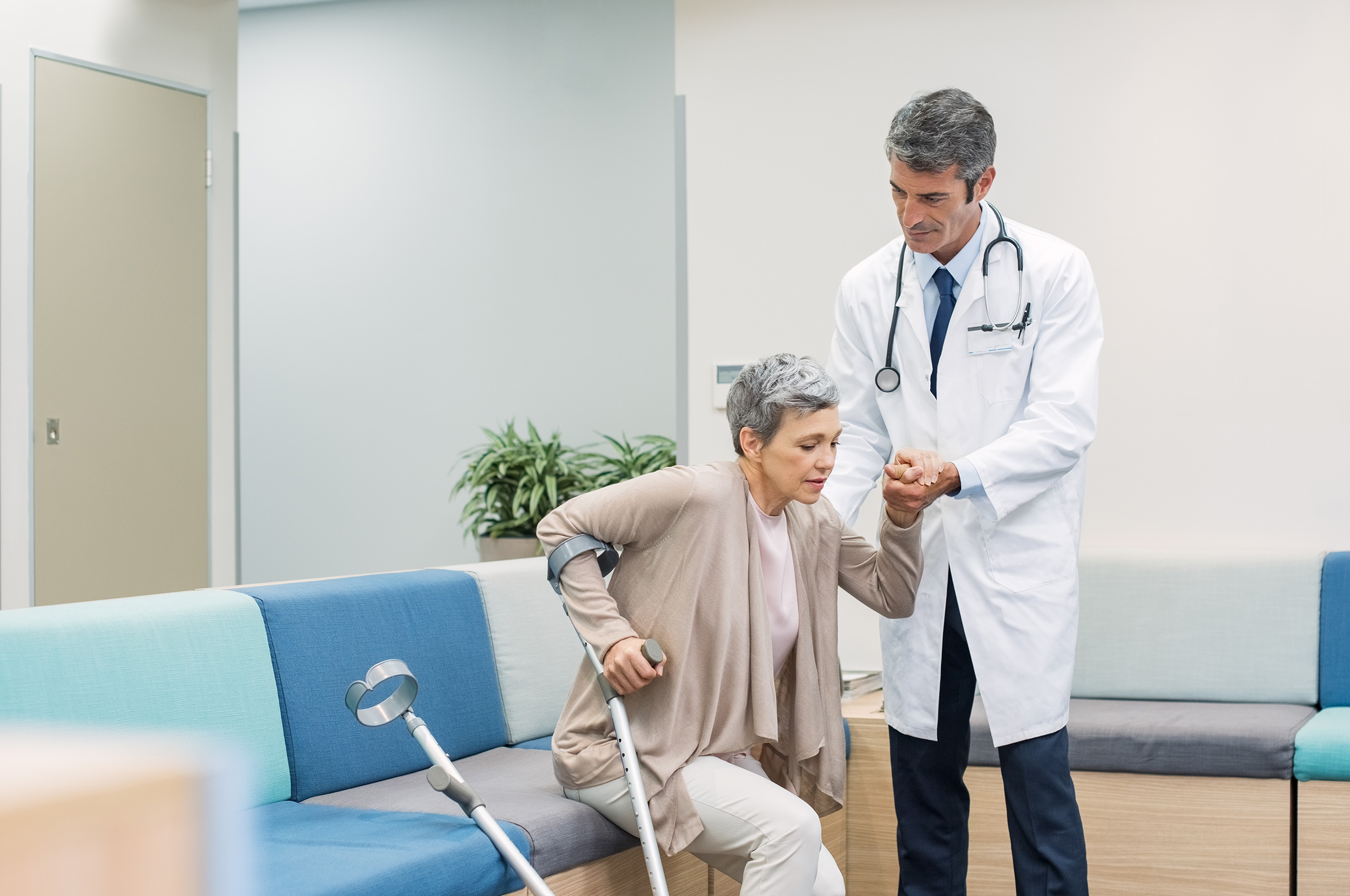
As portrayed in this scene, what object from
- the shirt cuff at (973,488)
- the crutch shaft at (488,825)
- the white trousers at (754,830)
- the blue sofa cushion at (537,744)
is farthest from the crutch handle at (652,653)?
the blue sofa cushion at (537,744)

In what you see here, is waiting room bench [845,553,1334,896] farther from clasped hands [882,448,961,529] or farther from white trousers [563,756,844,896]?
clasped hands [882,448,961,529]

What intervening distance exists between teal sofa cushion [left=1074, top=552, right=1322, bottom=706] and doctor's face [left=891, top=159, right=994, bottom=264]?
1.60 metres

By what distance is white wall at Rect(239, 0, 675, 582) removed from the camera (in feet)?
19.2

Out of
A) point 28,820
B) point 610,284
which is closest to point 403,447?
point 610,284

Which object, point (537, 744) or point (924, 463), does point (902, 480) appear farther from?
point (537, 744)

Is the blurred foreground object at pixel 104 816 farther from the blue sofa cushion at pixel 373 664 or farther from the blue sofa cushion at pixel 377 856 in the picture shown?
the blue sofa cushion at pixel 373 664

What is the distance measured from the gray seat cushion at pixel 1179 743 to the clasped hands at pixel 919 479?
1076mm

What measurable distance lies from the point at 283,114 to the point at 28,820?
21.9 ft

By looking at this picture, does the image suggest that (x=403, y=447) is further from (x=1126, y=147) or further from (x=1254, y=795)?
(x=1254, y=795)

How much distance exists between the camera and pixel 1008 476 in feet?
6.50

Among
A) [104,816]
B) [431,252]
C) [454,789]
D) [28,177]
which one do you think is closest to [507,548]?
[431,252]

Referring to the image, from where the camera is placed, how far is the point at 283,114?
21.1 ft

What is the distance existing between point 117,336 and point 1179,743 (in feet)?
11.7

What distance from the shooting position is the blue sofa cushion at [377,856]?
5.76 ft
